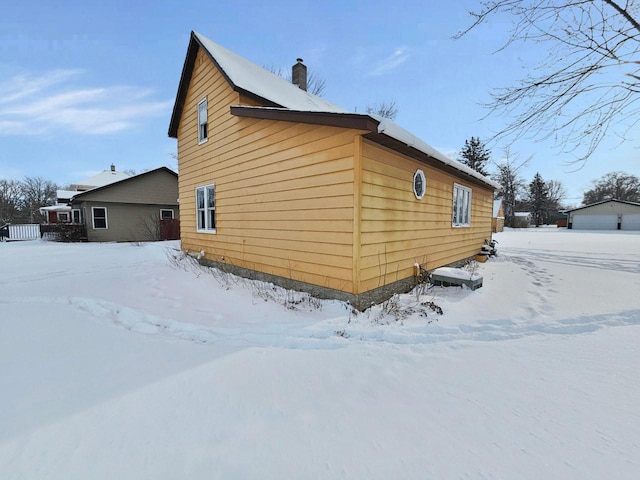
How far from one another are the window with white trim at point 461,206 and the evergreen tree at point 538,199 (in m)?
59.0

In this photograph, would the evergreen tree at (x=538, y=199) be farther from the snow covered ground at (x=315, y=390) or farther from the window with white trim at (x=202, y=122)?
the window with white trim at (x=202, y=122)

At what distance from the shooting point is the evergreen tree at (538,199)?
54344 millimetres

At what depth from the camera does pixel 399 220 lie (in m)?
5.62

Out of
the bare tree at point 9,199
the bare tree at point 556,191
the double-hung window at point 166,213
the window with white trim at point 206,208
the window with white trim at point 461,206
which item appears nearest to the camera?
the window with white trim at point 461,206

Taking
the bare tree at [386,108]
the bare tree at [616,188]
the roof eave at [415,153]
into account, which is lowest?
the roof eave at [415,153]

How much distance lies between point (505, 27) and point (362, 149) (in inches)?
220

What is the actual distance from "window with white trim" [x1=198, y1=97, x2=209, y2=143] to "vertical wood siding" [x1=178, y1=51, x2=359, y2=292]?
0.83 feet

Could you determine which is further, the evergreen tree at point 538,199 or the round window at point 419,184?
the evergreen tree at point 538,199

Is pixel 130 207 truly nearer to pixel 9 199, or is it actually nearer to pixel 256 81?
pixel 256 81

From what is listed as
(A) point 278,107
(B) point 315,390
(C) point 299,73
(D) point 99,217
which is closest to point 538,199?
(C) point 299,73

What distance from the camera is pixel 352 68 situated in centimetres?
1501

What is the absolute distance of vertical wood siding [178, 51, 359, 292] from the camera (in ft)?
15.8

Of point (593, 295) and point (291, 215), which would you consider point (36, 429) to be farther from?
point (593, 295)

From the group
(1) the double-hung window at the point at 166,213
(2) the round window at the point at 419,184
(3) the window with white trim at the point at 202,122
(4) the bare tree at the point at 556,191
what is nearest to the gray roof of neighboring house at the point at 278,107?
(2) the round window at the point at 419,184
